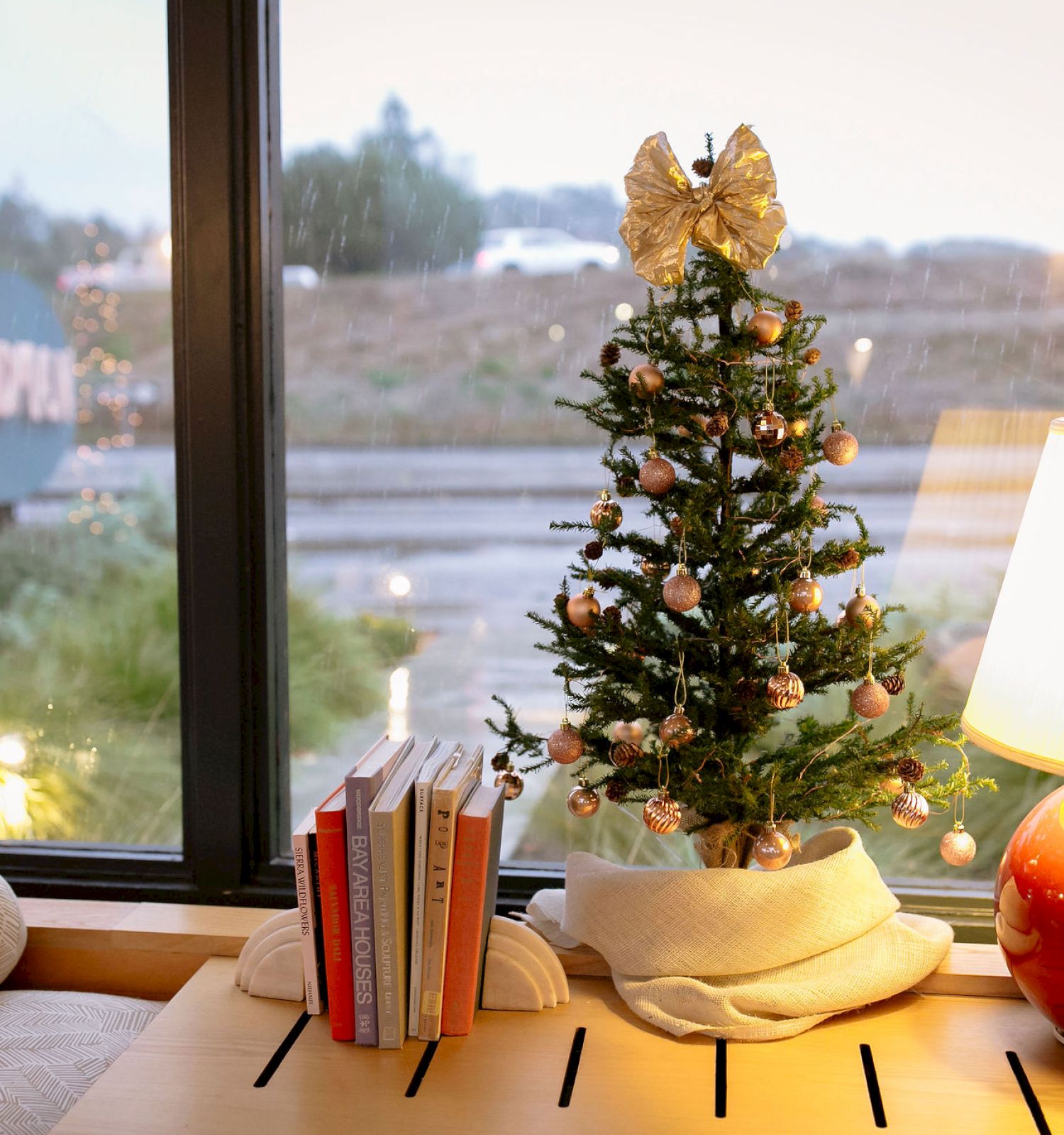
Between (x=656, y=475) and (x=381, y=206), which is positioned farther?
(x=381, y=206)

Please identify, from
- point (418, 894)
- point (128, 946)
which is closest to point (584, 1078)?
point (418, 894)

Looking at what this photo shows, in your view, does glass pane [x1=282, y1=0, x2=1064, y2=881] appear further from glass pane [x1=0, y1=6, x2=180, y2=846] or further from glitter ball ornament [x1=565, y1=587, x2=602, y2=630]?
glitter ball ornament [x1=565, y1=587, x2=602, y2=630]

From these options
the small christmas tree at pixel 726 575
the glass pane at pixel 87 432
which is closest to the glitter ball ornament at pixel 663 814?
the small christmas tree at pixel 726 575

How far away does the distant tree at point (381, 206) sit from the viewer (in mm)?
1693

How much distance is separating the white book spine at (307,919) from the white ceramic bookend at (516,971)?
212 millimetres

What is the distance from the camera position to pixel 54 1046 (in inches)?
55.4

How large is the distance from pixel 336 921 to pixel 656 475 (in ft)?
2.16

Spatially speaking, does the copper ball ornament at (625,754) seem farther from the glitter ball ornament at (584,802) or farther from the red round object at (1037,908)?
the red round object at (1037,908)

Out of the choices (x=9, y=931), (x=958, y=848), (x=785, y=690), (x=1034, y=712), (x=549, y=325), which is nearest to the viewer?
(x=1034, y=712)

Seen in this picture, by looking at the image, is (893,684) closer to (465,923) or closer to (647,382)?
(647,382)

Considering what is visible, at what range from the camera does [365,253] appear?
1.71 meters

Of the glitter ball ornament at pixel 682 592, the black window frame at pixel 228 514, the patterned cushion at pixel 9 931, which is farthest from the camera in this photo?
the black window frame at pixel 228 514

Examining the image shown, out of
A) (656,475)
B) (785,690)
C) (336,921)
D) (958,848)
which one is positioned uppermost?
(656,475)

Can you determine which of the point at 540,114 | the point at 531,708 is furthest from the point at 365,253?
A: the point at 531,708
